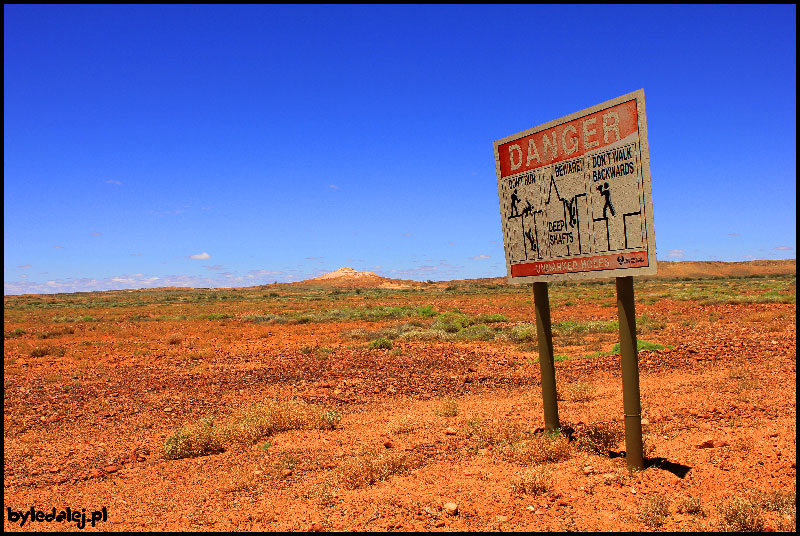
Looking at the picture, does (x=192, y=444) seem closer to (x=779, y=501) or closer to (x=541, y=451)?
(x=541, y=451)

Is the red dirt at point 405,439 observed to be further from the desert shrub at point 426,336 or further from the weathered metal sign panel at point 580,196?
the weathered metal sign panel at point 580,196

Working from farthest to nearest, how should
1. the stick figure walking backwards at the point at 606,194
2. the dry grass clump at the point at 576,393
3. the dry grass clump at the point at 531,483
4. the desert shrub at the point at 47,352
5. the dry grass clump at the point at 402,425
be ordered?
the desert shrub at the point at 47,352 < the dry grass clump at the point at 576,393 < the dry grass clump at the point at 402,425 < the stick figure walking backwards at the point at 606,194 < the dry grass clump at the point at 531,483

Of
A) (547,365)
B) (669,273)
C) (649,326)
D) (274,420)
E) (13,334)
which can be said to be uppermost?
(547,365)

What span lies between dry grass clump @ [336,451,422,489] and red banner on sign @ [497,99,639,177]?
3640 mm

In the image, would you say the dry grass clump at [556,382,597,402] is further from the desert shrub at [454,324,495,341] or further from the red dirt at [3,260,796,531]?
the desert shrub at [454,324,495,341]

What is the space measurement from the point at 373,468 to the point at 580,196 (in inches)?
145

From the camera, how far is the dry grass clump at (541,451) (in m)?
5.58

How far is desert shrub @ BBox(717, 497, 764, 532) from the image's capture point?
3725mm

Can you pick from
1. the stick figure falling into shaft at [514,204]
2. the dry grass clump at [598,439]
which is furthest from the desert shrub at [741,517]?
the stick figure falling into shaft at [514,204]

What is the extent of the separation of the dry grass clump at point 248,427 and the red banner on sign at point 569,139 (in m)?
4.75

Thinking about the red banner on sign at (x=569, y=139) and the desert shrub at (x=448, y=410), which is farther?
the desert shrub at (x=448, y=410)

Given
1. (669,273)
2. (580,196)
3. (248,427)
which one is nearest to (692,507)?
(580,196)

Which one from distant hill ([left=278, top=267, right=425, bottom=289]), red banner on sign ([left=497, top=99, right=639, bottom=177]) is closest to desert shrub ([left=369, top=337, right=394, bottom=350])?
red banner on sign ([left=497, top=99, right=639, bottom=177])

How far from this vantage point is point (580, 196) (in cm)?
547
